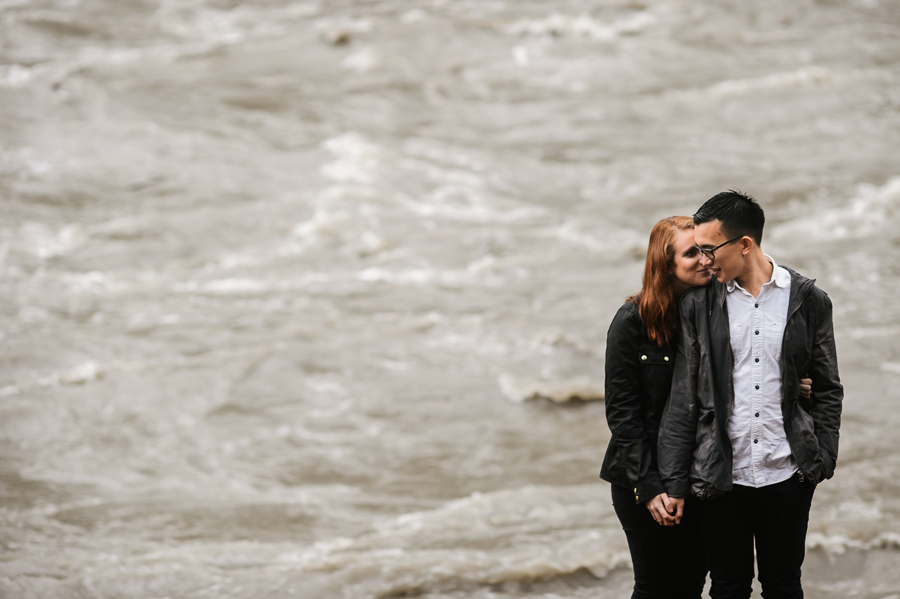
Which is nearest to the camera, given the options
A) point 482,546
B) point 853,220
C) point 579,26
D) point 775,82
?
point 482,546

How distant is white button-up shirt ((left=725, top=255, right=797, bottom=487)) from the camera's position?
2.48 metres

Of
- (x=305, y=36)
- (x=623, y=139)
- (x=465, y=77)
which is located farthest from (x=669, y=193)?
(x=305, y=36)

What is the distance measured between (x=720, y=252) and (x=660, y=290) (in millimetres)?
203

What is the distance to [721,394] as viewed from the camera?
8.13ft

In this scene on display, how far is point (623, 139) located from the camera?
9.76m

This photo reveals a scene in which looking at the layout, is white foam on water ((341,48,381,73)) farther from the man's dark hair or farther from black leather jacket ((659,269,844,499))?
black leather jacket ((659,269,844,499))

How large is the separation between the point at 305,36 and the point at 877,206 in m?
7.64

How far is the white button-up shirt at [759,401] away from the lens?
2479mm

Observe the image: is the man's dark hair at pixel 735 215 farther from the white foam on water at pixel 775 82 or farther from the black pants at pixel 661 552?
the white foam on water at pixel 775 82

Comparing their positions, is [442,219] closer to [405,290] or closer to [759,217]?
[405,290]

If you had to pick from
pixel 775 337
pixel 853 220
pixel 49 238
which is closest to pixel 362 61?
pixel 49 238

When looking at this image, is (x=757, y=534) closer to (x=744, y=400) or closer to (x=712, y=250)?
(x=744, y=400)

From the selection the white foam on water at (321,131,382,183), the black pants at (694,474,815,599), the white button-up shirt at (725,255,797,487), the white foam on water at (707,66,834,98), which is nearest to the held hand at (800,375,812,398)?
the white button-up shirt at (725,255,797,487)

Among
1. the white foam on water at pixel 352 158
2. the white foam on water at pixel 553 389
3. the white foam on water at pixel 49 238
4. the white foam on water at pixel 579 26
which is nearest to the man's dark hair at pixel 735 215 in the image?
the white foam on water at pixel 553 389
